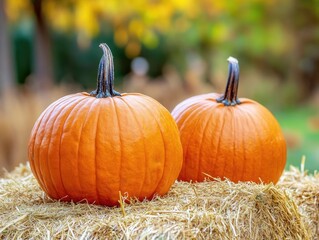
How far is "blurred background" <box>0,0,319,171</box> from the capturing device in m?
6.68

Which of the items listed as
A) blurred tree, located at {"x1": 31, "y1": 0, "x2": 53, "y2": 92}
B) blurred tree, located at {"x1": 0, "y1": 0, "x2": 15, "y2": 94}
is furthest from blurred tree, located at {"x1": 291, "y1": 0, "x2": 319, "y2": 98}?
blurred tree, located at {"x1": 0, "y1": 0, "x2": 15, "y2": 94}

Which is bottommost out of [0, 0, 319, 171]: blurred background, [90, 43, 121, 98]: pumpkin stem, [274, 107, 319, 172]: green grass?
[274, 107, 319, 172]: green grass

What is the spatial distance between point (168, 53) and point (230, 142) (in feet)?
36.9

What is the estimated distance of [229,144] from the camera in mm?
2676

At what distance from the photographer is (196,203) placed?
2.24 metres

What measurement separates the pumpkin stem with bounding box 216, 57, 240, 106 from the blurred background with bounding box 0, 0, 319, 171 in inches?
107

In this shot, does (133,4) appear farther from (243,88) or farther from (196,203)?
(196,203)

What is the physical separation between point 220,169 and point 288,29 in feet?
31.8

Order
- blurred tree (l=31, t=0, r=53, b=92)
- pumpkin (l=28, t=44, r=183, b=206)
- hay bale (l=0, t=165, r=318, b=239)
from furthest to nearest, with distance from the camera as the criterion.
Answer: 1. blurred tree (l=31, t=0, r=53, b=92)
2. pumpkin (l=28, t=44, r=183, b=206)
3. hay bale (l=0, t=165, r=318, b=239)

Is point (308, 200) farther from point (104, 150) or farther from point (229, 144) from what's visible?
point (104, 150)

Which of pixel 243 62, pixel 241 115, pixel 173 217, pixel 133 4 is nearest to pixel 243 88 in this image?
pixel 243 62

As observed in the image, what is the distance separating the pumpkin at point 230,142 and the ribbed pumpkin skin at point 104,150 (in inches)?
11.8

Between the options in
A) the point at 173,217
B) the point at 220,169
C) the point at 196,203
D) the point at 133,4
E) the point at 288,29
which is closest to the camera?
the point at 173,217

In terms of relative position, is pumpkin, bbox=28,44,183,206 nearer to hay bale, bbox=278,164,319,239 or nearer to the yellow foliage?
hay bale, bbox=278,164,319,239
